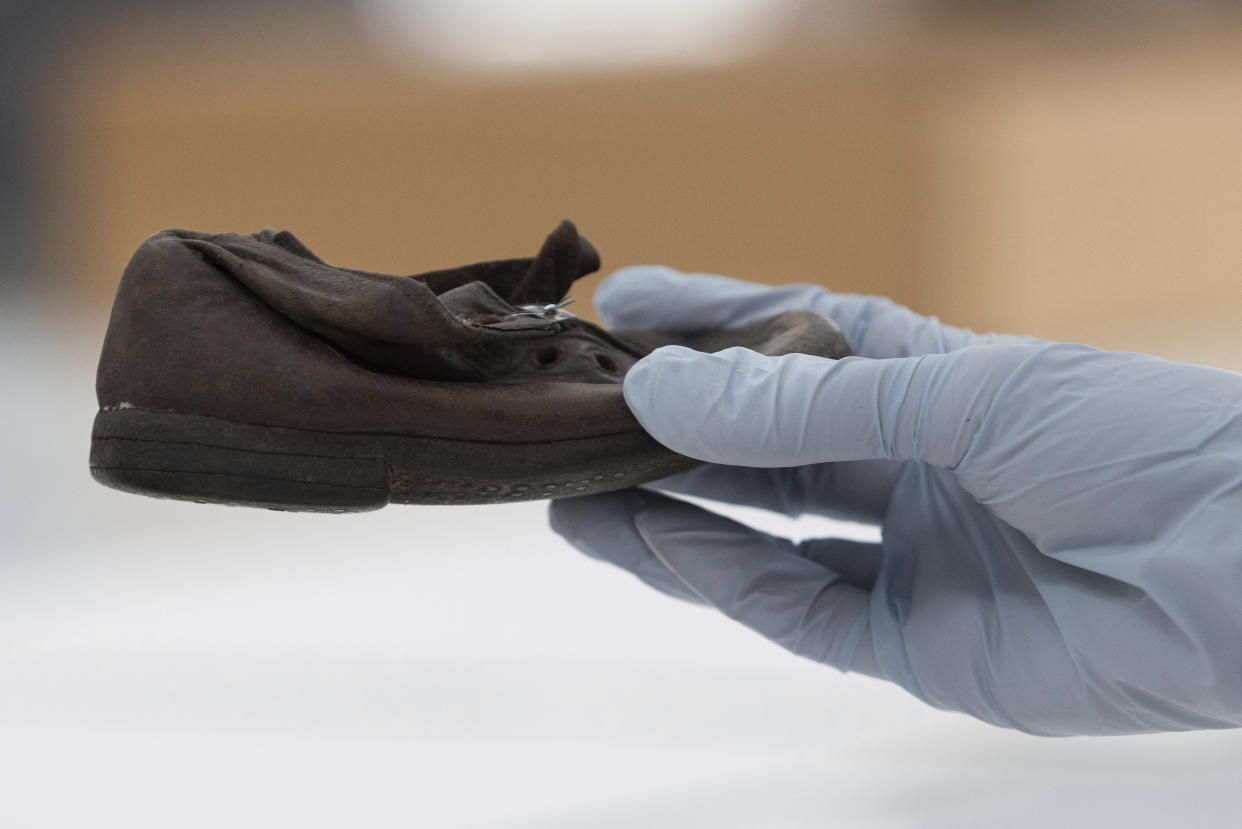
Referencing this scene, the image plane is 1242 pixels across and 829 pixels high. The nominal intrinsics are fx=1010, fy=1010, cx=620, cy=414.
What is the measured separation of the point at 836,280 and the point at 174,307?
3214 millimetres

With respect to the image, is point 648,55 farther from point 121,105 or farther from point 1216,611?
point 1216,611

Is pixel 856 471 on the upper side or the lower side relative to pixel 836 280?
lower

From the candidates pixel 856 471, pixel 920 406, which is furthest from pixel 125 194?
pixel 920 406

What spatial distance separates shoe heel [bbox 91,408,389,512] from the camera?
100 cm

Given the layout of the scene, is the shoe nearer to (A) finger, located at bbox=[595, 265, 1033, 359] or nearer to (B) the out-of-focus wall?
(A) finger, located at bbox=[595, 265, 1033, 359]

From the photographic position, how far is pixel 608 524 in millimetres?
1412

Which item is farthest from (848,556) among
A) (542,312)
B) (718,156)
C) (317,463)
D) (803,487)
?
(718,156)

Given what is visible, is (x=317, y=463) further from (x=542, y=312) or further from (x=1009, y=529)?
(x=1009, y=529)

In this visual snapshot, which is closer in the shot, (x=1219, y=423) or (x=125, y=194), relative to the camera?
(x=1219, y=423)

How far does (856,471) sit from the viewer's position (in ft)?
5.03

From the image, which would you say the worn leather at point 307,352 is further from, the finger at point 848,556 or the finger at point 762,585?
the finger at point 848,556

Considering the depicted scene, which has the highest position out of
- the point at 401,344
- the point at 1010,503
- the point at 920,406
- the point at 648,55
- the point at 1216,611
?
the point at 648,55

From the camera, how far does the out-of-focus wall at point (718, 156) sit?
387cm

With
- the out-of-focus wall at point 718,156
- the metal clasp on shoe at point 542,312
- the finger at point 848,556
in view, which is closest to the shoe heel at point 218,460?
the metal clasp on shoe at point 542,312
